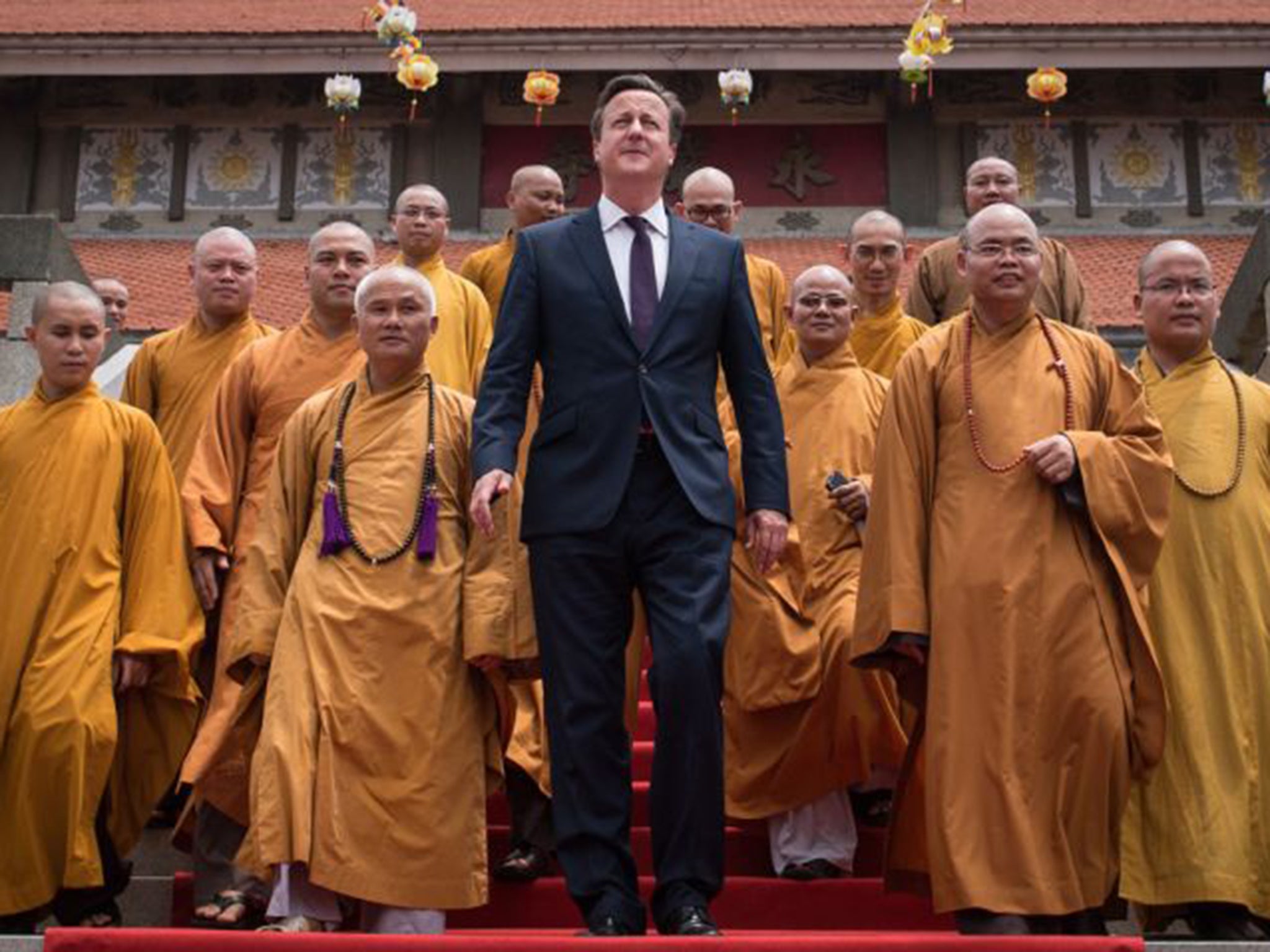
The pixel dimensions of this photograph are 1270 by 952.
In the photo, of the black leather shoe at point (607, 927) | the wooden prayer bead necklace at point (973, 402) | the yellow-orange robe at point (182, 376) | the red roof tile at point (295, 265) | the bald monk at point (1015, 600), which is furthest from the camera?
the red roof tile at point (295, 265)

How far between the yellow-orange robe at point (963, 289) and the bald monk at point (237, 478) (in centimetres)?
236

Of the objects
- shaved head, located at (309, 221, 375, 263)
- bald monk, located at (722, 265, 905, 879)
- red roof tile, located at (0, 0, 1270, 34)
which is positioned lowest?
bald monk, located at (722, 265, 905, 879)

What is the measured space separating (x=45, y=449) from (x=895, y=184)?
927 centimetres

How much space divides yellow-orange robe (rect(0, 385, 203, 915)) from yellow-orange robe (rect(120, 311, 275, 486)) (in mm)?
670

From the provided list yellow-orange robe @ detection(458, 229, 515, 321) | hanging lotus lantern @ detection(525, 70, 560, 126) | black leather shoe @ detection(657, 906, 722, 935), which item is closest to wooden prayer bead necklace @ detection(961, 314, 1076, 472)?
black leather shoe @ detection(657, 906, 722, 935)

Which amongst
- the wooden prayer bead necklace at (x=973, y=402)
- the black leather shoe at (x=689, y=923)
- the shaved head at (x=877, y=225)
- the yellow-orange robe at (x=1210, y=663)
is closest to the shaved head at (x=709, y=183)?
the shaved head at (x=877, y=225)

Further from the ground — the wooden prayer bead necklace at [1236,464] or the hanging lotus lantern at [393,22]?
the hanging lotus lantern at [393,22]

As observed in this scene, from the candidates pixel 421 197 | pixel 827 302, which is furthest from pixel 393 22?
pixel 827 302

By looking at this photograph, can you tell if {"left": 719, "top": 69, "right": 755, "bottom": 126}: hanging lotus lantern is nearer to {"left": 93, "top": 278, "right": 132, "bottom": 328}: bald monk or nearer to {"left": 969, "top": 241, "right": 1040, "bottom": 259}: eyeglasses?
{"left": 93, "top": 278, "right": 132, "bottom": 328}: bald monk

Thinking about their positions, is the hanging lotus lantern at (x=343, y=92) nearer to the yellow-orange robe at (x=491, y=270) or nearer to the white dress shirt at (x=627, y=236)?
the yellow-orange robe at (x=491, y=270)

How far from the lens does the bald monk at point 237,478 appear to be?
4531 mm

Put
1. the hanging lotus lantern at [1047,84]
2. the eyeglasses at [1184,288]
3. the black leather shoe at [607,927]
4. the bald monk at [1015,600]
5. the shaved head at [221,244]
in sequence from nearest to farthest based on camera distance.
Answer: the black leather shoe at [607,927] < the bald monk at [1015,600] < the eyeglasses at [1184,288] < the shaved head at [221,244] < the hanging lotus lantern at [1047,84]

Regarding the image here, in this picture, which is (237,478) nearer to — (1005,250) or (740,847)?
(740,847)

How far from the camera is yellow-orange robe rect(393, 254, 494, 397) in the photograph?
20.2ft
